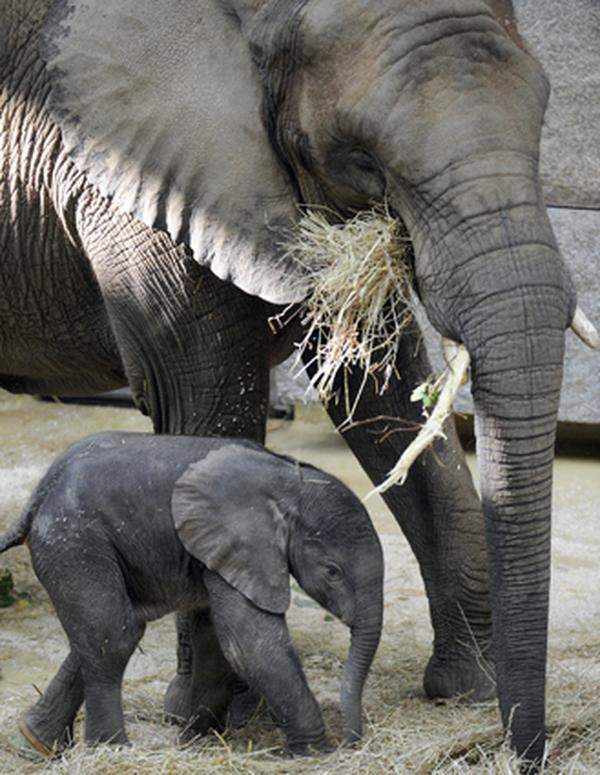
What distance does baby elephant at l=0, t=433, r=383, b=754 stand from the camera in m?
4.39

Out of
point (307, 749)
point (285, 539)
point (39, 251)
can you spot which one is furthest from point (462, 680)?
point (39, 251)

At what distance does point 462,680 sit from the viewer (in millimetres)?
5254

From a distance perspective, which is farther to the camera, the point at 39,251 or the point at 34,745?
the point at 39,251

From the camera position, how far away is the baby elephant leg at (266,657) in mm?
4367

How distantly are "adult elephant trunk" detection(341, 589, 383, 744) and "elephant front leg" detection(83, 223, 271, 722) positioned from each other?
59 centimetres

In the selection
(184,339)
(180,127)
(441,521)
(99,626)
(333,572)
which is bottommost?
(99,626)

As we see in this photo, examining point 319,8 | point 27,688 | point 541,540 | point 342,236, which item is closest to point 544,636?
point 541,540

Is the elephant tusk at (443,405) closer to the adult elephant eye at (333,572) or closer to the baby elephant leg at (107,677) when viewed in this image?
the adult elephant eye at (333,572)

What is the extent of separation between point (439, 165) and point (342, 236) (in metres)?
0.37

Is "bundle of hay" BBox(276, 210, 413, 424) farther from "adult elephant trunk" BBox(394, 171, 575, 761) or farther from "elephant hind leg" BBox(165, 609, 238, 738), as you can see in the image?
"elephant hind leg" BBox(165, 609, 238, 738)

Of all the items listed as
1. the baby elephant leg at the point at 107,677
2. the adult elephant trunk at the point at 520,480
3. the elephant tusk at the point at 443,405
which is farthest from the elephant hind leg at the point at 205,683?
the elephant tusk at the point at 443,405

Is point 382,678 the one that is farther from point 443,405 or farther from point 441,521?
point 443,405

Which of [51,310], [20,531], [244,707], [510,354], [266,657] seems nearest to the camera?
[510,354]

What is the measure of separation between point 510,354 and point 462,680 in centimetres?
166
